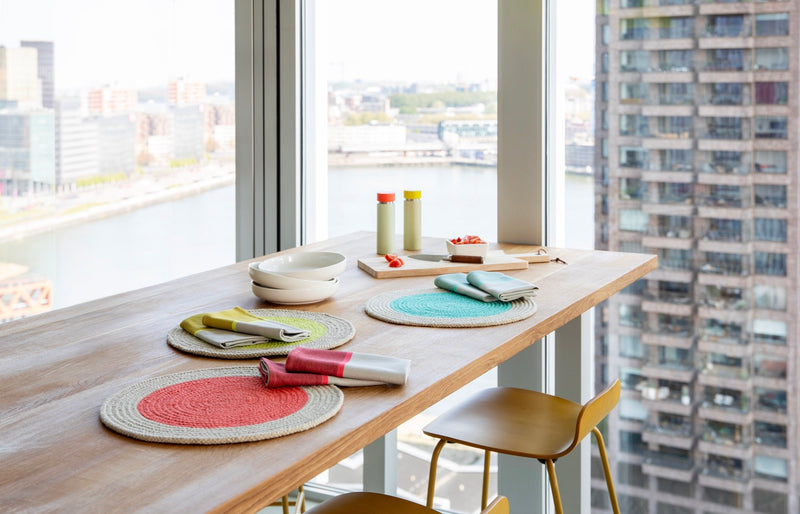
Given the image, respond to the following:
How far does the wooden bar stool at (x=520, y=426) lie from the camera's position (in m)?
1.88

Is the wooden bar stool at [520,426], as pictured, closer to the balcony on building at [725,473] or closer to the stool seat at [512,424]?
the stool seat at [512,424]

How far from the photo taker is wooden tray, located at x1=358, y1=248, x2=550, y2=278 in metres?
2.29

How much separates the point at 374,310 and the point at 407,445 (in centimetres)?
137

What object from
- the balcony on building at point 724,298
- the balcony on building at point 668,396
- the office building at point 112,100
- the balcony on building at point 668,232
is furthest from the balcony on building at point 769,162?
the office building at point 112,100

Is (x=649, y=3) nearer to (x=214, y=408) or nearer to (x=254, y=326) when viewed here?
(x=254, y=326)

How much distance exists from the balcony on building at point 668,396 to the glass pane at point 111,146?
1737 millimetres

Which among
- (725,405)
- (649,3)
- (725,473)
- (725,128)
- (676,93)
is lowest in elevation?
(725,473)

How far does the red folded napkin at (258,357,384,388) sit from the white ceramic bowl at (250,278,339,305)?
0.55 meters

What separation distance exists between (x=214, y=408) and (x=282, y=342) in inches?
13.7

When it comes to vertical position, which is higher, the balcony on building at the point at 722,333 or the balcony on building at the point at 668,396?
the balcony on building at the point at 722,333

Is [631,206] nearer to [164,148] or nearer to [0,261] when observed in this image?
[164,148]

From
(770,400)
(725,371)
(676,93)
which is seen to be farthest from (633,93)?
(770,400)

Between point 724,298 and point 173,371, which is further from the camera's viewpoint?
point 724,298

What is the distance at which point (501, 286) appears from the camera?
1.94m
